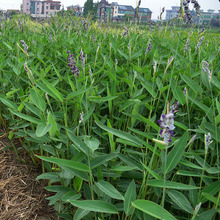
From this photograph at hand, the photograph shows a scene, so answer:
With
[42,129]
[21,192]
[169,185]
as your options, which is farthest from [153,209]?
[21,192]

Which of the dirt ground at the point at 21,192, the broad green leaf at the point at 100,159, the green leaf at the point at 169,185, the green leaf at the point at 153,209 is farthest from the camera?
the dirt ground at the point at 21,192

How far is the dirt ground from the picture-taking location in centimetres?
122

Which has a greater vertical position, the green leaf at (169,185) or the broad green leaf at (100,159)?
the broad green leaf at (100,159)

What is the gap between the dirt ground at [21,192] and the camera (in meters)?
1.22

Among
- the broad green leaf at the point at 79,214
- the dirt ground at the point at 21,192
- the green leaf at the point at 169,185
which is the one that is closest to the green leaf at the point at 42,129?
the broad green leaf at the point at 79,214

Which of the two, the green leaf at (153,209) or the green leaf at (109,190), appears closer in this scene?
the green leaf at (153,209)

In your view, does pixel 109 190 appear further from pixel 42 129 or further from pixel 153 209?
pixel 42 129

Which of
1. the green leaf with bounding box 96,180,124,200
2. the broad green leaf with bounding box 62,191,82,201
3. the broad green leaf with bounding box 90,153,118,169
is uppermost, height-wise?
the broad green leaf with bounding box 90,153,118,169

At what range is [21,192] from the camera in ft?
4.46

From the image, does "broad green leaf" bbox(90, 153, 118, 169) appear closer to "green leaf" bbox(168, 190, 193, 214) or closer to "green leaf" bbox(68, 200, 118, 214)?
"green leaf" bbox(68, 200, 118, 214)

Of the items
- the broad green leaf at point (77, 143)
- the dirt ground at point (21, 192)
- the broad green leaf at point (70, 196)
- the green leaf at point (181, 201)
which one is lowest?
the dirt ground at point (21, 192)

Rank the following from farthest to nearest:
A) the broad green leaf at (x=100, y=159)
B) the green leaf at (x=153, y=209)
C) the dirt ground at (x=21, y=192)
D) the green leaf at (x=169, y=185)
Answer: the dirt ground at (x=21, y=192)
the broad green leaf at (x=100, y=159)
the green leaf at (x=169, y=185)
the green leaf at (x=153, y=209)

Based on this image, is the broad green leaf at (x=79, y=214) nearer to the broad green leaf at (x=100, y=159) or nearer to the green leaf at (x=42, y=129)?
the broad green leaf at (x=100, y=159)

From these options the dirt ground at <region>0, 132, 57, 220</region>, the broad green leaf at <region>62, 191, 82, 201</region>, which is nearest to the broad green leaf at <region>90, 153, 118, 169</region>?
the broad green leaf at <region>62, 191, 82, 201</region>
